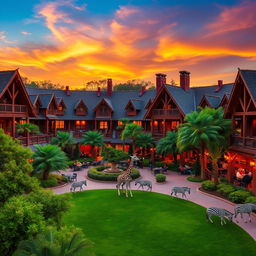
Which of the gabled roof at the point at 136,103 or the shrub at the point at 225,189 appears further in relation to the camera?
the gabled roof at the point at 136,103

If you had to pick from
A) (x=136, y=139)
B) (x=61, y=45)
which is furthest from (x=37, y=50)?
(x=136, y=139)

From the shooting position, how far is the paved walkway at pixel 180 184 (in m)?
16.3

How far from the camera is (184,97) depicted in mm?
39875

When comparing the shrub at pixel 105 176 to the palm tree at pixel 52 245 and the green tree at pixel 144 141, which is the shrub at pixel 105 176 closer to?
the green tree at pixel 144 141

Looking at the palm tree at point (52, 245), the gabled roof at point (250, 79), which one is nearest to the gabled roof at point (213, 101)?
the gabled roof at point (250, 79)

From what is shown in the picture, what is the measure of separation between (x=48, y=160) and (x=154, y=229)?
13.9 meters

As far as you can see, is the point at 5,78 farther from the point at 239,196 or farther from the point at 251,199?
the point at 251,199

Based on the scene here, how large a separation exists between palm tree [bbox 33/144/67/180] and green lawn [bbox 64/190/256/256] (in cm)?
512

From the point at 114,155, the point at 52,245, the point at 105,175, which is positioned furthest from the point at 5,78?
the point at 52,245

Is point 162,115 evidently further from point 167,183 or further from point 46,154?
point 46,154

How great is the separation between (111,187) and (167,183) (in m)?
6.23

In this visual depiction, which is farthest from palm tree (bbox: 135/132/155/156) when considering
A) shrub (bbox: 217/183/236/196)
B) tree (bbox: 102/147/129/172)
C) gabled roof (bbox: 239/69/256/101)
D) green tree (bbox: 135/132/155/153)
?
gabled roof (bbox: 239/69/256/101)

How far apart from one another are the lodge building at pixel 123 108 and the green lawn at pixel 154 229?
826cm

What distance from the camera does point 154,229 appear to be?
50.5ft
